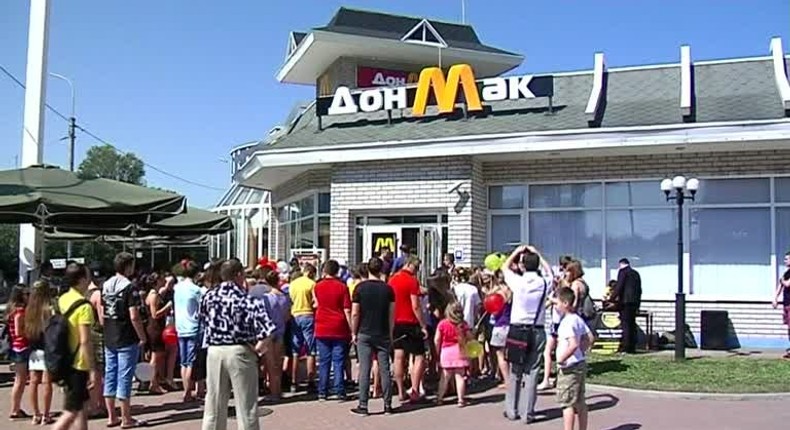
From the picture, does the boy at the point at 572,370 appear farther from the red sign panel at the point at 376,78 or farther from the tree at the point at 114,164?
the tree at the point at 114,164

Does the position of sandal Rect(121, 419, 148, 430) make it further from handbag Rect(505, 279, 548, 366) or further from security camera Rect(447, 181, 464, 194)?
security camera Rect(447, 181, 464, 194)

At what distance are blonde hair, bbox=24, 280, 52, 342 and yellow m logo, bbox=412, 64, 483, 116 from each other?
10566 mm

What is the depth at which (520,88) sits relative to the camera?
17.7 m

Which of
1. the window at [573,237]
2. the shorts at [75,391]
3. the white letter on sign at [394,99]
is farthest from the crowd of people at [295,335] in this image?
the white letter on sign at [394,99]

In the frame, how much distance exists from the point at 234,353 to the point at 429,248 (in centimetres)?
1027

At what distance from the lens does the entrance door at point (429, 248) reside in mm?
17547

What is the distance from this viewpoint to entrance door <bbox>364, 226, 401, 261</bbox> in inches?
704

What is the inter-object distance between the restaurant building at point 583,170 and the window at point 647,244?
3 cm

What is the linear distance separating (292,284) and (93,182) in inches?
137

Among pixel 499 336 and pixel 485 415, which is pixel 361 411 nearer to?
pixel 485 415

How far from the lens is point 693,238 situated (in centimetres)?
1670

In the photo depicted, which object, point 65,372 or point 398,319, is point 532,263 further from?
point 65,372

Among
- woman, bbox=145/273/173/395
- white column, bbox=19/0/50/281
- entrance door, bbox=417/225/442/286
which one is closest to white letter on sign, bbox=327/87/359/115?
entrance door, bbox=417/225/442/286

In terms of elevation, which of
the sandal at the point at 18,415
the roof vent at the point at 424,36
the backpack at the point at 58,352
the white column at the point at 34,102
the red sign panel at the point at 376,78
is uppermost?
the roof vent at the point at 424,36
